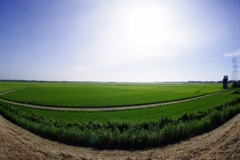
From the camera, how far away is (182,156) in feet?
22.3

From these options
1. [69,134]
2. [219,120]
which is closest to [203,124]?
[219,120]

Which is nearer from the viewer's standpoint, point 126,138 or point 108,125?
point 126,138

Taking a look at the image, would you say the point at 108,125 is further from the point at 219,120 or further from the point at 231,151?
the point at 231,151

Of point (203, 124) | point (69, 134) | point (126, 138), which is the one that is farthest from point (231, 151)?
point (69, 134)

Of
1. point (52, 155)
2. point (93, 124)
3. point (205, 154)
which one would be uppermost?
point (205, 154)

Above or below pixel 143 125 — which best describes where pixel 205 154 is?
above

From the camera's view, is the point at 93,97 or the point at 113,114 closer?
the point at 113,114

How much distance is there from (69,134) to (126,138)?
3697mm

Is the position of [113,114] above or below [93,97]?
above

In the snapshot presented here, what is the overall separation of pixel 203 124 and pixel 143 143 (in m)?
5.62

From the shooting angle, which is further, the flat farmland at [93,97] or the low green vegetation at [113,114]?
the flat farmland at [93,97]

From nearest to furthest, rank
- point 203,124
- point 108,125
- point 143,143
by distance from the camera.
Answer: point 143,143 < point 203,124 < point 108,125

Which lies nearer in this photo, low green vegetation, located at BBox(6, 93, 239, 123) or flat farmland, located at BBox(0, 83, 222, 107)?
low green vegetation, located at BBox(6, 93, 239, 123)

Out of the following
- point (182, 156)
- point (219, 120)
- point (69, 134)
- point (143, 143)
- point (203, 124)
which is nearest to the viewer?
point (182, 156)
